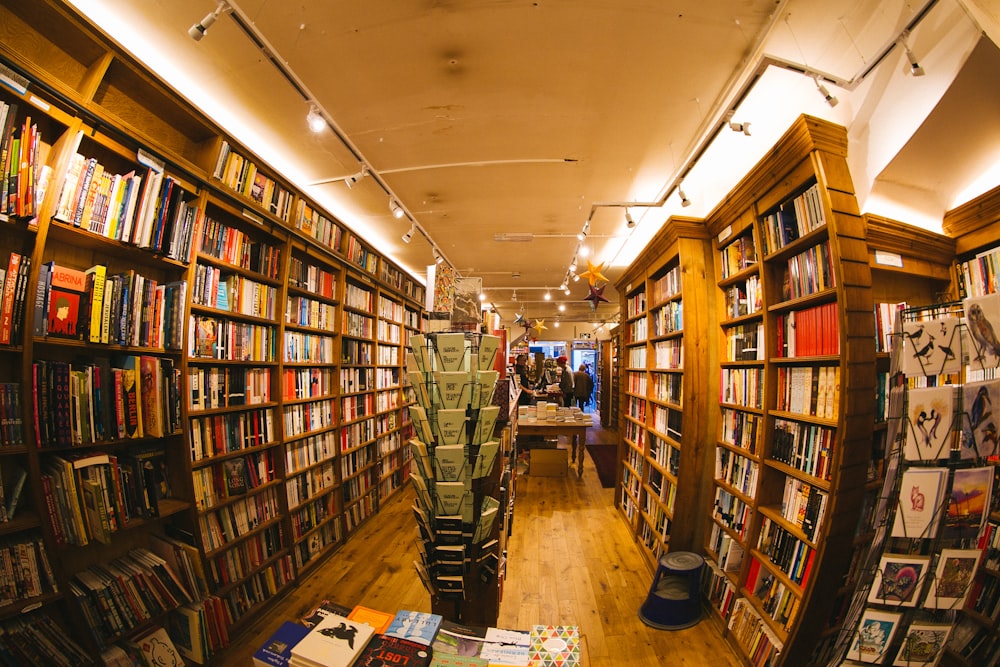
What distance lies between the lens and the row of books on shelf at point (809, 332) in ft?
5.11

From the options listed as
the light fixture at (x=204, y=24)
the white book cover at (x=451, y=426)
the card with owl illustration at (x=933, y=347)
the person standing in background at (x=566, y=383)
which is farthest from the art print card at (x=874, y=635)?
the person standing in background at (x=566, y=383)

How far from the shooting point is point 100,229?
1.51 meters

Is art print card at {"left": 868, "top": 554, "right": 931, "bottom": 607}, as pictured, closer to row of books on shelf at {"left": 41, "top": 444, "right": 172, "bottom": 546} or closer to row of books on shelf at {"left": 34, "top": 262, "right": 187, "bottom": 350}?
row of books on shelf at {"left": 41, "top": 444, "right": 172, "bottom": 546}

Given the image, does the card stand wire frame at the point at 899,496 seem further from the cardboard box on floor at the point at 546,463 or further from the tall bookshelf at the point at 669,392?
the cardboard box on floor at the point at 546,463

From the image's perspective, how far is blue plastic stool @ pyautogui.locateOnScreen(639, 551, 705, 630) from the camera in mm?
2283

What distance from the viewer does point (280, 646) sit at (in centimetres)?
103

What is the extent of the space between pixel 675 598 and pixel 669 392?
5.04 ft

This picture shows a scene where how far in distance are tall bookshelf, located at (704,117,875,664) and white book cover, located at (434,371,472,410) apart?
164 cm

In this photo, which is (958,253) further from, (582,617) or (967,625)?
(582,617)

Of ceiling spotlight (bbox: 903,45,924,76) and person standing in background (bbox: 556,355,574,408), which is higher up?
ceiling spotlight (bbox: 903,45,924,76)

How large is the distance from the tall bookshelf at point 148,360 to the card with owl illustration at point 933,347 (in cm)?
320

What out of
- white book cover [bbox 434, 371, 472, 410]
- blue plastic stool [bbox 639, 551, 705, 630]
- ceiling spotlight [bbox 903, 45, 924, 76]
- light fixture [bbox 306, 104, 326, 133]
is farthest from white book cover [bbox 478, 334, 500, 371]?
blue plastic stool [bbox 639, 551, 705, 630]

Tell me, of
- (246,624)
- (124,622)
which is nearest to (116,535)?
(124,622)

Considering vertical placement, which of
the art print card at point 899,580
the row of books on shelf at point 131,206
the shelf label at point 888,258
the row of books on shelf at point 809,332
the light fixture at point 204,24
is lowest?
the art print card at point 899,580
